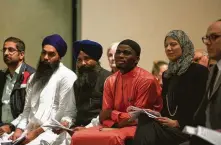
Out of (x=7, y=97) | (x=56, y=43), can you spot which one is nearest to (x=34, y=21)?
(x=7, y=97)

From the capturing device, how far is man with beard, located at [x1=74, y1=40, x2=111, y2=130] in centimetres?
502

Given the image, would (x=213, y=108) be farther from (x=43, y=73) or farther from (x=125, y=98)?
(x=43, y=73)

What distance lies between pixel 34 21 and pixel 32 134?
264 cm

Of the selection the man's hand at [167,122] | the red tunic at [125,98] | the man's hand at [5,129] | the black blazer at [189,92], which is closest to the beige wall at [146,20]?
the man's hand at [5,129]

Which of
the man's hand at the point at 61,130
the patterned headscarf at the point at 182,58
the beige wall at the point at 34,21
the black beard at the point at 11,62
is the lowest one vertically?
the man's hand at the point at 61,130

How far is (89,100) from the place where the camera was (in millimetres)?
5020

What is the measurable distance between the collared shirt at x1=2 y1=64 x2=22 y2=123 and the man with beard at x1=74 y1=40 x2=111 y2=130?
1030 mm

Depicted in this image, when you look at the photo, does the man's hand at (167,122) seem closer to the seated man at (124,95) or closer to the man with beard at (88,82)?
the seated man at (124,95)

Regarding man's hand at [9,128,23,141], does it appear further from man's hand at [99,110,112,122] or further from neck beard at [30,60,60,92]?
man's hand at [99,110,112,122]

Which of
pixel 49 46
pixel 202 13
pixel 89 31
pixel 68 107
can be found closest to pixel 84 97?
pixel 68 107

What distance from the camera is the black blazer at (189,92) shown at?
432 centimetres

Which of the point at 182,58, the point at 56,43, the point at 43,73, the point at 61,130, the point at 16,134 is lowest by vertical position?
the point at 16,134

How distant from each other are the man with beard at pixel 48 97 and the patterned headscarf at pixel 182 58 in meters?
1.16

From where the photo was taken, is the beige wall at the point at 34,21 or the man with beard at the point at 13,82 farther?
the beige wall at the point at 34,21
